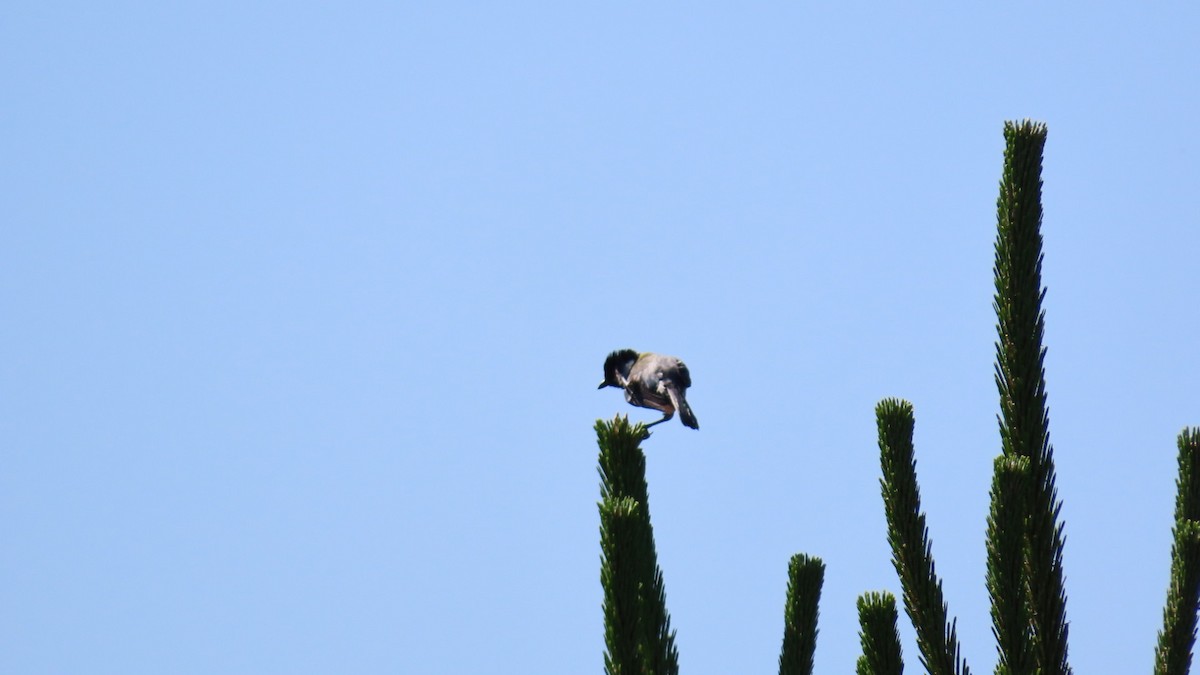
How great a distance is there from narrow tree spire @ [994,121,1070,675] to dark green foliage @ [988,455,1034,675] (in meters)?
0.06

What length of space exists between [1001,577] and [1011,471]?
1.18ft

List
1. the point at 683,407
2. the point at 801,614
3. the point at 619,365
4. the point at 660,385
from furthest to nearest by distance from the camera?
the point at 619,365 → the point at 660,385 → the point at 683,407 → the point at 801,614

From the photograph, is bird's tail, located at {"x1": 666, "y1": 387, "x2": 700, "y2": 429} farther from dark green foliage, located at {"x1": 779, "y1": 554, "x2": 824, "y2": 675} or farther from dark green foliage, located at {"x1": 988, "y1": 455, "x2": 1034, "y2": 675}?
dark green foliage, located at {"x1": 988, "y1": 455, "x2": 1034, "y2": 675}

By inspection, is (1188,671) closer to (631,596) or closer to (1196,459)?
(1196,459)

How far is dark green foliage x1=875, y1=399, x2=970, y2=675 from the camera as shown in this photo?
3.78 metres

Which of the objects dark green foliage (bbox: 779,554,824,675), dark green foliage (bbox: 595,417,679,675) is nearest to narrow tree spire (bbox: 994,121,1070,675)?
dark green foliage (bbox: 779,554,824,675)

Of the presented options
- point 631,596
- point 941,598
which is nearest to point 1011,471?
point 941,598

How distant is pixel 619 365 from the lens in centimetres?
1498

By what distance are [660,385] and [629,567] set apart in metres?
9.60

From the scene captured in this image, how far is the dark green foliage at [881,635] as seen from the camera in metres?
3.71

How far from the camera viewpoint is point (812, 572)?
4.32 metres

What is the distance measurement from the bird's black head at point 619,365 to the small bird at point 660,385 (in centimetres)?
39

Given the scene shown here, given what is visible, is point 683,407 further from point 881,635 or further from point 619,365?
point 881,635

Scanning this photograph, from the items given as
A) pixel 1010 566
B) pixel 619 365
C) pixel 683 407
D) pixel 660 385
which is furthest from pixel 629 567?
pixel 619 365
